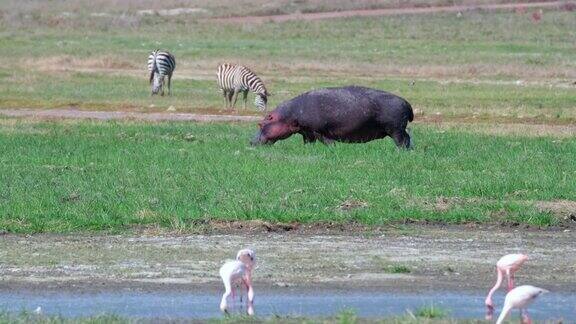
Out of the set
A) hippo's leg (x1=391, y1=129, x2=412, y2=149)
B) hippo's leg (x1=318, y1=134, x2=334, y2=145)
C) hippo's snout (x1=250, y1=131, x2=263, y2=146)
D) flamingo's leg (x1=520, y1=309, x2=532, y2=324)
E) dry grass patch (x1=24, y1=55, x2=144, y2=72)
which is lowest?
dry grass patch (x1=24, y1=55, x2=144, y2=72)

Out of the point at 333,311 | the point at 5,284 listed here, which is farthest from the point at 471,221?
the point at 5,284

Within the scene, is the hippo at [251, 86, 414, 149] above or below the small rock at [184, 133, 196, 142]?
above

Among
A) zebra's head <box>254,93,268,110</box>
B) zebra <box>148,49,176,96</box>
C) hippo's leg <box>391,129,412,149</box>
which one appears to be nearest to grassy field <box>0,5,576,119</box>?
zebra <box>148,49,176,96</box>

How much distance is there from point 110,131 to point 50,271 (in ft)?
36.3

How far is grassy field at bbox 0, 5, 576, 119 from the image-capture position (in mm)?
30750

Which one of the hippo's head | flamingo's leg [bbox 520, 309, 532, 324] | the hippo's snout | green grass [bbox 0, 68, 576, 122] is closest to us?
flamingo's leg [bbox 520, 309, 532, 324]

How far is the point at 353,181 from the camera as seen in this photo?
1542 cm

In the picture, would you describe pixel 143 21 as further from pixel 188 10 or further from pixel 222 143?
pixel 222 143

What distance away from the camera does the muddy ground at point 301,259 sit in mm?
10531

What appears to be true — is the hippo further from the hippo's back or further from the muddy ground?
the muddy ground

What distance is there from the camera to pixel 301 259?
11.5 metres

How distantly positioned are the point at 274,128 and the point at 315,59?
77.2 ft

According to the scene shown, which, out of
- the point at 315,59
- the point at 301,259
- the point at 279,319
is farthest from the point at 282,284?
the point at 315,59

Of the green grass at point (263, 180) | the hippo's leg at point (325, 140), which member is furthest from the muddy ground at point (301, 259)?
the hippo's leg at point (325, 140)
